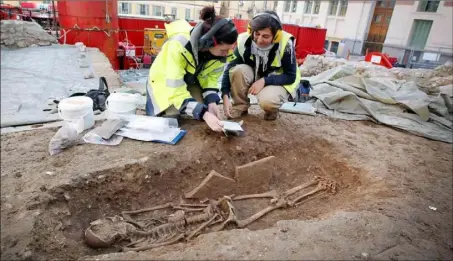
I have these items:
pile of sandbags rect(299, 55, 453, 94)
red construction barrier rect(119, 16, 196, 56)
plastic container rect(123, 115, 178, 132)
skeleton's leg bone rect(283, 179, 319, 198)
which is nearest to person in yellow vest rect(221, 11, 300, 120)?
plastic container rect(123, 115, 178, 132)

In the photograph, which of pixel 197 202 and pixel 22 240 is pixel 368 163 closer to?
pixel 197 202

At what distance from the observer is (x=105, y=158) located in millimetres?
2580

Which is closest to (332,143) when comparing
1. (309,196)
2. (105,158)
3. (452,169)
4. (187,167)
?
(309,196)

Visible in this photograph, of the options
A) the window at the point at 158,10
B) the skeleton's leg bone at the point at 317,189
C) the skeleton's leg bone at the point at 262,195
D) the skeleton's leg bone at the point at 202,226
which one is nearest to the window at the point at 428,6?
the window at the point at 158,10

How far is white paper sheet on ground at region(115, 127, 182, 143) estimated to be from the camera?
2918 millimetres

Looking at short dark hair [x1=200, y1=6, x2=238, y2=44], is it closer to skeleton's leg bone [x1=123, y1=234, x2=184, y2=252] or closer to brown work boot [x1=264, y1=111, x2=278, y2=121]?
brown work boot [x1=264, y1=111, x2=278, y2=121]

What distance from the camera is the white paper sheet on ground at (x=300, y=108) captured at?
4.55m

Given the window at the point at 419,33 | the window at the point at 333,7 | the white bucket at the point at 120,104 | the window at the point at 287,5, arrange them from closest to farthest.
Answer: the white bucket at the point at 120,104 → the window at the point at 419,33 → the window at the point at 333,7 → the window at the point at 287,5

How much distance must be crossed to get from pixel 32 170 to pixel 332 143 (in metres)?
3.18

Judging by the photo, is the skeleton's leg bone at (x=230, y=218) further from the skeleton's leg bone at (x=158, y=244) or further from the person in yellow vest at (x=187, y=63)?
the person in yellow vest at (x=187, y=63)

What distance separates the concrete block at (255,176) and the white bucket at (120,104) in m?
1.33

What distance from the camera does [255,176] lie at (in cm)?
302

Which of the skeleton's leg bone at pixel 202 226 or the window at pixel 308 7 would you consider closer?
the skeleton's leg bone at pixel 202 226

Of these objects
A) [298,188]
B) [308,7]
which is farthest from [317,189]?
[308,7]
